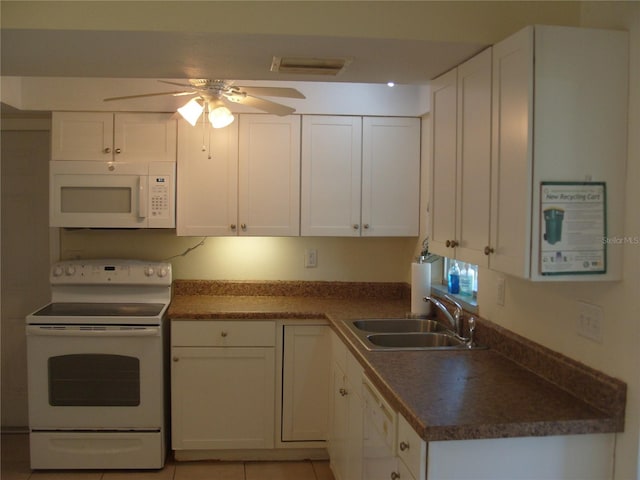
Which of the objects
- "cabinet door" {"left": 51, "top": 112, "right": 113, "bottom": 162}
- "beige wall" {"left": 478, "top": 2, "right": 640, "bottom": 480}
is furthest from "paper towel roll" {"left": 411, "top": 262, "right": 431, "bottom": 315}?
"cabinet door" {"left": 51, "top": 112, "right": 113, "bottom": 162}

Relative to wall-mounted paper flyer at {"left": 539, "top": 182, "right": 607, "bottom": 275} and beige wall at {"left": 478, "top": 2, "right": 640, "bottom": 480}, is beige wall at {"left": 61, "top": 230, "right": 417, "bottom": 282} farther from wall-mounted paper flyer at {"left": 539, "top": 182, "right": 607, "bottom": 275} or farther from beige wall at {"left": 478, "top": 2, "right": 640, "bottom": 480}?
wall-mounted paper flyer at {"left": 539, "top": 182, "right": 607, "bottom": 275}

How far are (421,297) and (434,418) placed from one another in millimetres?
1617

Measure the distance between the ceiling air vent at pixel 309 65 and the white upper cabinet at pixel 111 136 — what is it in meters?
1.40

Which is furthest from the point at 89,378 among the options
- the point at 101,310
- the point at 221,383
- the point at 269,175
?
the point at 269,175

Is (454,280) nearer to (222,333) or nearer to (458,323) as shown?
(458,323)

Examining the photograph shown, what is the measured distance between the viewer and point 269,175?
3686 mm

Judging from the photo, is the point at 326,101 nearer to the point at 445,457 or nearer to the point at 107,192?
the point at 107,192

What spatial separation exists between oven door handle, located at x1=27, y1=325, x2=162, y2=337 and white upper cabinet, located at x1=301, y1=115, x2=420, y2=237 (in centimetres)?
111

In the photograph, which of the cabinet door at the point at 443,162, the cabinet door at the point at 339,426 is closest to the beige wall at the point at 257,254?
the cabinet door at the point at 339,426

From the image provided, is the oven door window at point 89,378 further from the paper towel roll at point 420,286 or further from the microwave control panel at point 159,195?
the paper towel roll at point 420,286

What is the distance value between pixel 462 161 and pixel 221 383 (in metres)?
1.97

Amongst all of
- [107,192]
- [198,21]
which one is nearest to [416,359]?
[198,21]

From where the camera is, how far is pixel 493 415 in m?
1.82

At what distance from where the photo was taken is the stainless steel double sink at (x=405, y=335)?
279 centimetres
